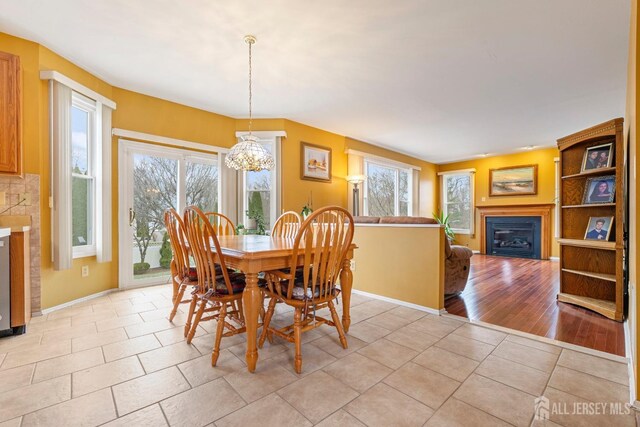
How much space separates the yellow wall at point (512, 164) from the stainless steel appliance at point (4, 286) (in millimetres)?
8236

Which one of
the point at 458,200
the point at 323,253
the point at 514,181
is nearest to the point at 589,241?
the point at 323,253

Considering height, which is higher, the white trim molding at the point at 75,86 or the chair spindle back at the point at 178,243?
the white trim molding at the point at 75,86

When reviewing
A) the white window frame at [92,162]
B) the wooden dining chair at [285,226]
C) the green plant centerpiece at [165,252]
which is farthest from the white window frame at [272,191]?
the white window frame at [92,162]

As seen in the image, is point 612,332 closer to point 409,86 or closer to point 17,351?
point 409,86

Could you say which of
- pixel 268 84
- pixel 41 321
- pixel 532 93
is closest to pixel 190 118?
pixel 268 84

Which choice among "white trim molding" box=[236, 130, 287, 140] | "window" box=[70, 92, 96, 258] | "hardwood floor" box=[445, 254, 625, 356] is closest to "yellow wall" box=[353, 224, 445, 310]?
"hardwood floor" box=[445, 254, 625, 356]

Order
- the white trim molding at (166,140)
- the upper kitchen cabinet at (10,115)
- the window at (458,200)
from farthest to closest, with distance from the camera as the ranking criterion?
the window at (458,200) < the white trim molding at (166,140) < the upper kitchen cabinet at (10,115)

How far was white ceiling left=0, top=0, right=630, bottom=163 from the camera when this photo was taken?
2.22 metres

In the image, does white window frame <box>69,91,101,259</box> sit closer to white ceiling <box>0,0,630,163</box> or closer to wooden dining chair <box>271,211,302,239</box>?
white ceiling <box>0,0,630,163</box>

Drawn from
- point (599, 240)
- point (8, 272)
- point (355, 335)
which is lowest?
point (355, 335)

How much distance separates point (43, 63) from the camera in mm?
2752

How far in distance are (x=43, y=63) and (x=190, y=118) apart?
1607 millimetres

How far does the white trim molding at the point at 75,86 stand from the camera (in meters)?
2.74

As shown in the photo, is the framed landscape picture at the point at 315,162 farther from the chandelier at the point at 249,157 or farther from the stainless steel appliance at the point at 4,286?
the stainless steel appliance at the point at 4,286
